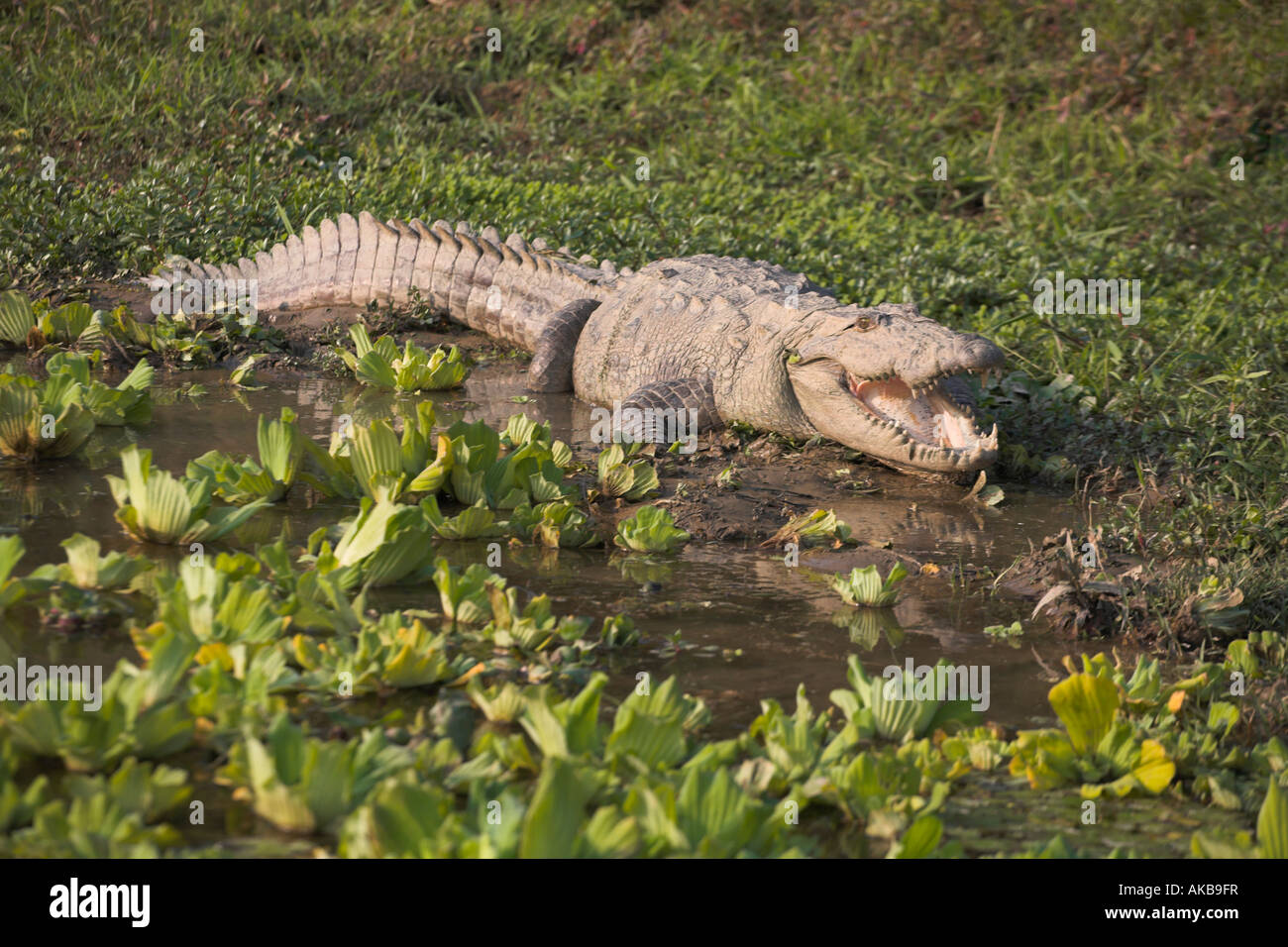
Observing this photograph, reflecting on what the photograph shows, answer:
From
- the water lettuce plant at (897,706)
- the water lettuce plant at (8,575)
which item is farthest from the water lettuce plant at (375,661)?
the water lettuce plant at (897,706)

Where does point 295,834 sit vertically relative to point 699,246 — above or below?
below

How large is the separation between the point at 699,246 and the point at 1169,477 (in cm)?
336

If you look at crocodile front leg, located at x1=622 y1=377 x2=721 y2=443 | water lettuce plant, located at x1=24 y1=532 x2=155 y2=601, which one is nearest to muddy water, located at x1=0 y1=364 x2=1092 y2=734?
water lettuce plant, located at x1=24 y1=532 x2=155 y2=601

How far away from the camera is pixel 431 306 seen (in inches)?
275

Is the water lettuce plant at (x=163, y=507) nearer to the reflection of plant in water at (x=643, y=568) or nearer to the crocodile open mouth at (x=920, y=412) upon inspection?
the reflection of plant in water at (x=643, y=568)

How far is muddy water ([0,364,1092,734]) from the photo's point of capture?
10.8 ft

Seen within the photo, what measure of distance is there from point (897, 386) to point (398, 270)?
3.02m

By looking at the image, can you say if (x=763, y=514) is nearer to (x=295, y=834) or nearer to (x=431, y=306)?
(x=295, y=834)

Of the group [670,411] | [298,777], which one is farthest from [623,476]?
[298,777]

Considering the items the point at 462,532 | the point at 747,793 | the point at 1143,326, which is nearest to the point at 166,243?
the point at 462,532

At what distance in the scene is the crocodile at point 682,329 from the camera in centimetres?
505

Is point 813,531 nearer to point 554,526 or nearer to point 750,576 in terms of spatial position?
point 750,576

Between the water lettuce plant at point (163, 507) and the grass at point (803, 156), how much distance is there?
320 centimetres
